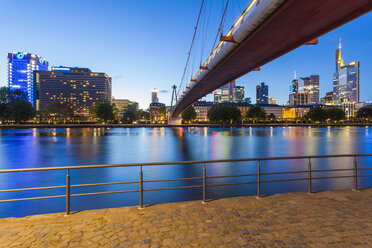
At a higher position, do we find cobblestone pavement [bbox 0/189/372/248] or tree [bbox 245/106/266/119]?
tree [bbox 245/106/266/119]

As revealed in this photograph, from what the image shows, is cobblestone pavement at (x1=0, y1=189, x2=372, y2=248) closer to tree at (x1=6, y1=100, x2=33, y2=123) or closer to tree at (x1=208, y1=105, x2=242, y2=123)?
tree at (x1=6, y1=100, x2=33, y2=123)

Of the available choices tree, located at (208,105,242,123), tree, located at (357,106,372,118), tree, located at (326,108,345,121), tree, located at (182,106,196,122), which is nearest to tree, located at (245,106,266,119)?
tree, located at (208,105,242,123)

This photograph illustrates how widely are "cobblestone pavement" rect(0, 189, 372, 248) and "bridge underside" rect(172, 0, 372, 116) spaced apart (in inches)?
357

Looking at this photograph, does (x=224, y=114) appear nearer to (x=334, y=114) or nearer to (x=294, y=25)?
(x=334, y=114)

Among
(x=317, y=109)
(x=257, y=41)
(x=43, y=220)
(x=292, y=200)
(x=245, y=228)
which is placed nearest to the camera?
(x=245, y=228)

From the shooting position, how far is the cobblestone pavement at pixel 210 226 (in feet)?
15.8

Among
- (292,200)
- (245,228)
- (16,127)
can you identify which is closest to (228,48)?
(292,200)

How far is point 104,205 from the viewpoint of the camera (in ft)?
37.4

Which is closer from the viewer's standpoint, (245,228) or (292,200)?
(245,228)

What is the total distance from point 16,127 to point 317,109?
7473 inches

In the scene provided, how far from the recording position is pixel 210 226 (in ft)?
18.2

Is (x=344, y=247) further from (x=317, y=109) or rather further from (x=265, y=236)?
(x=317, y=109)

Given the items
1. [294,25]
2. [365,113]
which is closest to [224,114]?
[294,25]

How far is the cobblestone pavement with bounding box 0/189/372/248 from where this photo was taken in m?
4.82
